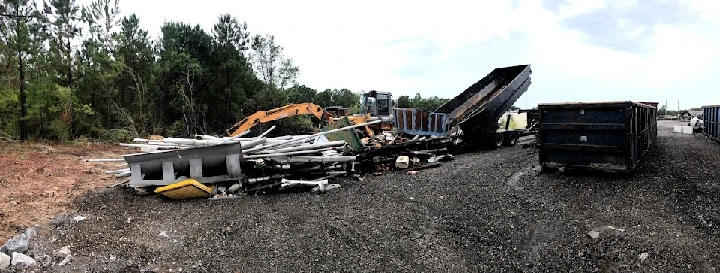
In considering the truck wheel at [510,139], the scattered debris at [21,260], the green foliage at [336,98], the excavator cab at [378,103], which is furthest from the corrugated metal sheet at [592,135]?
the green foliage at [336,98]

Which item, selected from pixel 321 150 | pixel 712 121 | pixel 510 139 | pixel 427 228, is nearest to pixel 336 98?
pixel 510 139

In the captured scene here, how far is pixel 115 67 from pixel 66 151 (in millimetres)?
6471

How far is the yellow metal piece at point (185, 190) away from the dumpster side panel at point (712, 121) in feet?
48.6

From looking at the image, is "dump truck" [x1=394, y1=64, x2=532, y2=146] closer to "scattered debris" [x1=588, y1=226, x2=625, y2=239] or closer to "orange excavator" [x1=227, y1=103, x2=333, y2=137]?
"orange excavator" [x1=227, y1=103, x2=333, y2=137]

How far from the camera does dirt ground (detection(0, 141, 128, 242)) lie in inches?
238

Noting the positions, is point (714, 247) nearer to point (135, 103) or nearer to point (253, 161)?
point (253, 161)

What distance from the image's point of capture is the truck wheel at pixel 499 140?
13336 mm

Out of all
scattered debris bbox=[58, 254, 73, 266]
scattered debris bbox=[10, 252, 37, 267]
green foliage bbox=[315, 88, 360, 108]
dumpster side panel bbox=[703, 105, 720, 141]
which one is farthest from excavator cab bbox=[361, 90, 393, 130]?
green foliage bbox=[315, 88, 360, 108]

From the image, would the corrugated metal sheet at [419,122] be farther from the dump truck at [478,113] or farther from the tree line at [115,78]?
the tree line at [115,78]

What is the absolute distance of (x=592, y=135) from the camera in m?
7.41

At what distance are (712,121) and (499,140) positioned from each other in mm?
7198

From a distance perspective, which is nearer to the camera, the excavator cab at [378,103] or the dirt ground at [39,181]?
the dirt ground at [39,181]

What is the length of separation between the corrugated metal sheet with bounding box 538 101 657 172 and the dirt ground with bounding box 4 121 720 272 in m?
Result: 0.29

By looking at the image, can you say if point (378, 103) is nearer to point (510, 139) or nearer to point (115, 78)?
point (510, 139)
